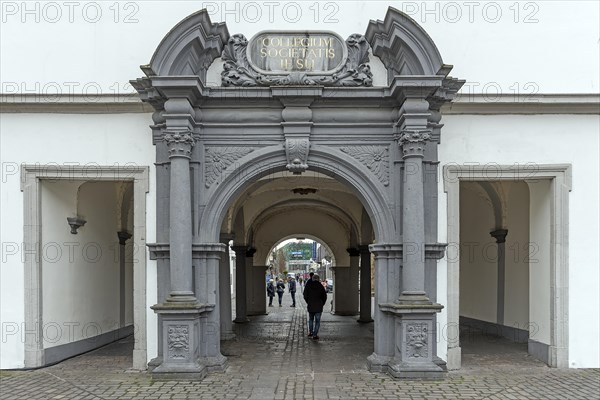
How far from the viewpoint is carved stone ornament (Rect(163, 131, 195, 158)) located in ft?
28.4

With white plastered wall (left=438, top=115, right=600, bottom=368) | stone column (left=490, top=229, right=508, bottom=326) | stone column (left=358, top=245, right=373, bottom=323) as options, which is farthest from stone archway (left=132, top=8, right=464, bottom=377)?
stone column (left=358, top=245, right=373, bottom=323)

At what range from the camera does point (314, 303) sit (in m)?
12.5

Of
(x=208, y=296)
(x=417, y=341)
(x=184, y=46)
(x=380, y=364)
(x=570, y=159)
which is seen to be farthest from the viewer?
(x=570, y=159)

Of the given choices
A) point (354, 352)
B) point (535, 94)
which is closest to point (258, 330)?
point (354, 352)

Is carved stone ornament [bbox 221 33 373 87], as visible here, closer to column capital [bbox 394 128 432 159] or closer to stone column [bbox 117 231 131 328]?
column capital [bbox 394 128 432 159]

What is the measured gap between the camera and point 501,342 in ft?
39.0

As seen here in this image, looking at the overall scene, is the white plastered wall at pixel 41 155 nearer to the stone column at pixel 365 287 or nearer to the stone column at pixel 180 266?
the stone column at pixel 180 266

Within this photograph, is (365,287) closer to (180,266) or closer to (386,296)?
(386,296)

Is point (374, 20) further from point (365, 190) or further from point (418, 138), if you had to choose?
point (365, 190)

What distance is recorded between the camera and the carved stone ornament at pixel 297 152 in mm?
9023

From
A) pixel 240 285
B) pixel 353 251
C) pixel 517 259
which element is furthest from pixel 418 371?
pixel 353 251

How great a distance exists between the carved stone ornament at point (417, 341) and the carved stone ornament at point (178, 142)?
417 cm

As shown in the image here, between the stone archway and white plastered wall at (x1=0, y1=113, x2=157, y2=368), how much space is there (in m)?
0.41

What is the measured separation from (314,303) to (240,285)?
14.1ft
